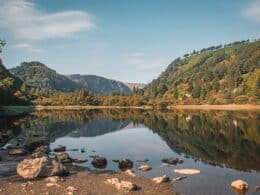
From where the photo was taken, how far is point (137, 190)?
31.2m

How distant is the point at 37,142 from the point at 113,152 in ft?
49.7

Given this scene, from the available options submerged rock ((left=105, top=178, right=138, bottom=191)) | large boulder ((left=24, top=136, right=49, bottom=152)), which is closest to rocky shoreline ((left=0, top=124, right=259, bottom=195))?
submerged rock ((left=105, top=178, right=138, bottom=191))

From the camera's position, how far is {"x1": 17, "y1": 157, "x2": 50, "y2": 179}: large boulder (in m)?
34.7

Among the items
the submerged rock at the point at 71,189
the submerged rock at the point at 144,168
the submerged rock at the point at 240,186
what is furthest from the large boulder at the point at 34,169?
the submerged rock at the point at 240,186

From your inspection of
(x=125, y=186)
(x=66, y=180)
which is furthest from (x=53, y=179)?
(x=125, y=186)

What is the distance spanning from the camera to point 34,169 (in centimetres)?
3484

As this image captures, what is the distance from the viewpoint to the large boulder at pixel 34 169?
114 feet

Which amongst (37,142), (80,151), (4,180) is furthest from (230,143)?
(4,180)

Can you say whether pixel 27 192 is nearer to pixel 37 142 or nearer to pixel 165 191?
pixel 165 191

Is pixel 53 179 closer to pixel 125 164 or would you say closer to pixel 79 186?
pixel 79 186

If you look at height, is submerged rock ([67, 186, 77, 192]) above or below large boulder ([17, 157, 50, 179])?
below

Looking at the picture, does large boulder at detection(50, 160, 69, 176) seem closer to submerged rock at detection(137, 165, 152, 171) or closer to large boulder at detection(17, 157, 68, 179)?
large boulder at detection(17, 157, 68, 179)

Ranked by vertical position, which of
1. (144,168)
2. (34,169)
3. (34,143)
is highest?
(34,169)

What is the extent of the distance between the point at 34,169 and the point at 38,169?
417 millimetres
